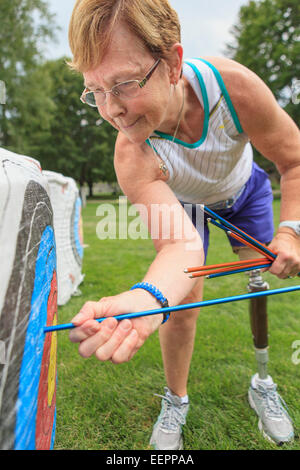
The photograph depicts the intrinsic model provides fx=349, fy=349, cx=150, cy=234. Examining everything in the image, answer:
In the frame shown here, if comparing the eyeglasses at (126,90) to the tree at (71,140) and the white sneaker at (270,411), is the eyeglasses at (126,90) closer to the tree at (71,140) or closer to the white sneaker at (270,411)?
the white sneaker at (270,411)

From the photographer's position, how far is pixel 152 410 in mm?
1828

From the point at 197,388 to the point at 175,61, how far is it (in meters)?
1.66

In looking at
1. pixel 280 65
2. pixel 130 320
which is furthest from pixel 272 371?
pixel 280 65

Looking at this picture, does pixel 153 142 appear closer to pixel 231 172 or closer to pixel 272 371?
pixel 231 172

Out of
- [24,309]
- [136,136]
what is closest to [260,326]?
[136,136]

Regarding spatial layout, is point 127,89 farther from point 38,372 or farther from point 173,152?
point 38,372

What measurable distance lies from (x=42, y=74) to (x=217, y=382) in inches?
739

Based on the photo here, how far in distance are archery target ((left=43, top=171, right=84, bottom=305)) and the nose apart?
226 cm

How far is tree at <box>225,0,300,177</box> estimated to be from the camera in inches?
699

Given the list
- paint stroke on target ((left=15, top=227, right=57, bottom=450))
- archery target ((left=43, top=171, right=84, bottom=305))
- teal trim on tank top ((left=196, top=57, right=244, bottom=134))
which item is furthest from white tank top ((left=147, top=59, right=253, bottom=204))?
archery target ((left=43, top=171, right=84, bottom=305))

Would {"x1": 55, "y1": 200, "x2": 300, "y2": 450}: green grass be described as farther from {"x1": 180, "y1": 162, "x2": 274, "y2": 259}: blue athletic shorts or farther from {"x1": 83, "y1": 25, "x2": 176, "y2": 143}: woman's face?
{"x1": 83, "y1": 25, "x2": 176, "y2": 143}: woman's face

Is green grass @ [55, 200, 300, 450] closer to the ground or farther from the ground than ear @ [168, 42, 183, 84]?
closer to the ground

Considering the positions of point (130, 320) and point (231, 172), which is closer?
point (130, 320)

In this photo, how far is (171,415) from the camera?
164 cm
